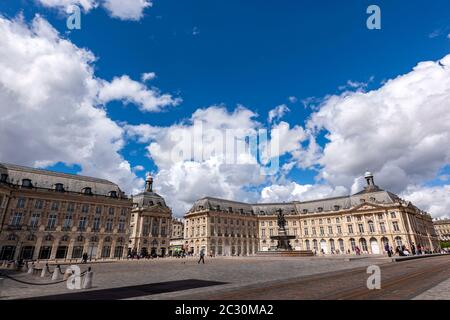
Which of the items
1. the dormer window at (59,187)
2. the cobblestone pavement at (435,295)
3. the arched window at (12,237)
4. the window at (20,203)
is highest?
the dormer window at (59,187)

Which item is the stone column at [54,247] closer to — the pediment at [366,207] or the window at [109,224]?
the window at [109,224]

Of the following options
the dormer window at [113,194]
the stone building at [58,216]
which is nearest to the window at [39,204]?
the stone building at [58,216]

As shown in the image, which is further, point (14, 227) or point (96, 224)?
point (96, 224)

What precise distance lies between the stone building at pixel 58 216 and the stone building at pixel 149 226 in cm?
950

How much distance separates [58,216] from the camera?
54344mm

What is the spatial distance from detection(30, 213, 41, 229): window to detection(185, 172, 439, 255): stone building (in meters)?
45.6

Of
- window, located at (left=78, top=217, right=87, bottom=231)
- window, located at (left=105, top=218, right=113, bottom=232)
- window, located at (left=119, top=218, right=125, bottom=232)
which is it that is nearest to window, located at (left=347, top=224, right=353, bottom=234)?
window, located at (left=119, top=218, right=125, bottom=232)

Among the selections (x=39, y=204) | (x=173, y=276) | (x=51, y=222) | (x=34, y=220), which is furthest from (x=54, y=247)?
(x=173, y=276)

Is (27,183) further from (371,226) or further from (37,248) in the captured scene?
(371,226)

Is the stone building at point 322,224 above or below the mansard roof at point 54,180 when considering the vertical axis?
below

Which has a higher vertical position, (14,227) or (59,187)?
(59,187)

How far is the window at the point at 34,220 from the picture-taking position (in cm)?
5115

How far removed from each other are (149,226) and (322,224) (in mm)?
59738
